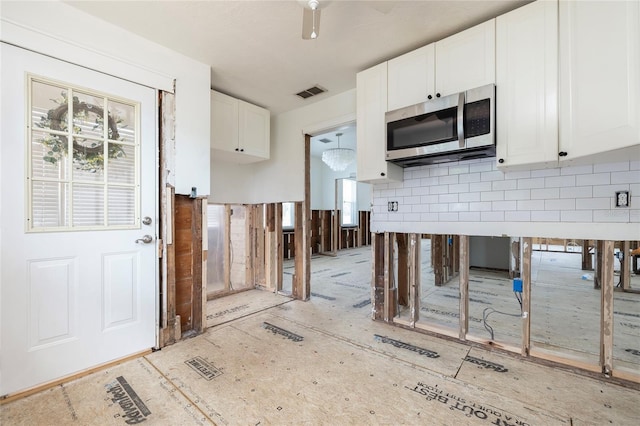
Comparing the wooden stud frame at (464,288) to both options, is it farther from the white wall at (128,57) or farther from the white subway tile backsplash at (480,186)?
the white wall at (128,57)

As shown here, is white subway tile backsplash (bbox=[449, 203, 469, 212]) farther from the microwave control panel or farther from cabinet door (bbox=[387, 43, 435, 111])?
cabinet door (bbox=[387, 43, 435, 111])

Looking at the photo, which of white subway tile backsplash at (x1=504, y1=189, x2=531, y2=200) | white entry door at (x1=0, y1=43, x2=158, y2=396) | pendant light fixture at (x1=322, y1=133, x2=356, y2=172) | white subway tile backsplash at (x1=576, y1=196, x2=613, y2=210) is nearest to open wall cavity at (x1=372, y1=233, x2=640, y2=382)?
white subway tile backsplash at (x1=576, y1=196, x2=613, y2=210)

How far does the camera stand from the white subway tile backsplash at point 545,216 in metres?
2.16

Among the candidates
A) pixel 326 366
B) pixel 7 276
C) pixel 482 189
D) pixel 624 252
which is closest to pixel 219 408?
pixel 326 366

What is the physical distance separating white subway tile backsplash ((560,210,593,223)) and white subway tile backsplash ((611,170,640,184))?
258 millimetres

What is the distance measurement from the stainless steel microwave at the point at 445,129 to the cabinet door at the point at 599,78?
1.46 feet

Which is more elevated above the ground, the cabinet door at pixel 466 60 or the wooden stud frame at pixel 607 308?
the cabinet door at pixel 466 60

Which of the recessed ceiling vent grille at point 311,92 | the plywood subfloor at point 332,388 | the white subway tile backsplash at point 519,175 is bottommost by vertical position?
the plywood subfloor at point 332,388

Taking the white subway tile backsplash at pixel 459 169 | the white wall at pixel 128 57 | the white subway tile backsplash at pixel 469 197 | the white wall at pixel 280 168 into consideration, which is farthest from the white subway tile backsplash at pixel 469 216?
the white wall at pixel 128 57

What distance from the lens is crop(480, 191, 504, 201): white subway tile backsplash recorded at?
2.42 meters

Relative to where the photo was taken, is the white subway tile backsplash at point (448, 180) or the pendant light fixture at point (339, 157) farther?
the pendant light fixture at point (339, 157)

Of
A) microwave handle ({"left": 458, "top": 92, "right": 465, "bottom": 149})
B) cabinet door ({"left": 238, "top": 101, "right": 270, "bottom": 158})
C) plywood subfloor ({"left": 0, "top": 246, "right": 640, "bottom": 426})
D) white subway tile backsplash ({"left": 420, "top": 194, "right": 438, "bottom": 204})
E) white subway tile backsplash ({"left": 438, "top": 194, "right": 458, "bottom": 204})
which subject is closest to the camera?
plywood subfloor ({"left": 0, "top": 246, "right": 640, "bottom": 426})

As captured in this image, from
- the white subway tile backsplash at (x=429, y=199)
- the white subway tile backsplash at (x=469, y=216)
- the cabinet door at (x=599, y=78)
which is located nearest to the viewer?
the cabinet door at (x=599, y=78)

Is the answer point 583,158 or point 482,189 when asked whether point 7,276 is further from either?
point 583,158
